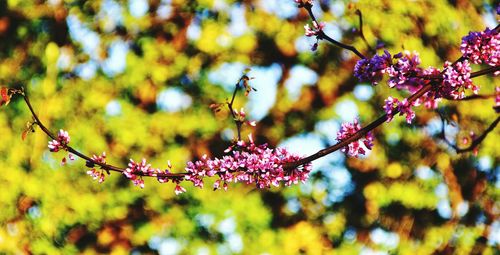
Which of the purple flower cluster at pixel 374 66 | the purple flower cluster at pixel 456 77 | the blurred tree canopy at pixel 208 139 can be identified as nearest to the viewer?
the purple flower cluster at pixel 456 77

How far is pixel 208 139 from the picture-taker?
3.90m

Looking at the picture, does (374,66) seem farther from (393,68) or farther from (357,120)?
(357,120)

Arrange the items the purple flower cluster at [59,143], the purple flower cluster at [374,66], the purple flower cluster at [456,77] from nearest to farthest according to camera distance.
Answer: the purple flower cluster at [456,77], the purple flower cluster at [374,66], the purple flower cluster at [59,143]

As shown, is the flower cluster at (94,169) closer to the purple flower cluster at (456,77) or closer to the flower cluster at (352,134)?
the flower cluster at (352,134)

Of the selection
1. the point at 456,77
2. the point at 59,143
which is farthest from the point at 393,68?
the point at 59,143

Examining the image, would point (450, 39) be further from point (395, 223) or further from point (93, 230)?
point (93, 230)

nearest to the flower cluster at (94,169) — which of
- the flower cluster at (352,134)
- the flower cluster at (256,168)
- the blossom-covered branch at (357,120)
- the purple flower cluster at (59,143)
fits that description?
the blossom-covered branch at (357,120)

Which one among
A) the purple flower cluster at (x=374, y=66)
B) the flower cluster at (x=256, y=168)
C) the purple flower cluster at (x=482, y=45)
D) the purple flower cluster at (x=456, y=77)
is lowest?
the flower cluster at (x=256, y=168)

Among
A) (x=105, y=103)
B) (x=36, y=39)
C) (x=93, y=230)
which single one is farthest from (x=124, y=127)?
(x=36, y=39)

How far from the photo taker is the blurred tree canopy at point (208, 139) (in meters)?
3.72

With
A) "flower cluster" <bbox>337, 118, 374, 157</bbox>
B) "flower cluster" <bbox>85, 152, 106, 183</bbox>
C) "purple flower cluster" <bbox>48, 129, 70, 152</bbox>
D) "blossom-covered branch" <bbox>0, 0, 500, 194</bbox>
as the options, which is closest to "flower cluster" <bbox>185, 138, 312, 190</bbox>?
"blossom-covered branch" <bbox>0, 0, 500, 194</bbox>

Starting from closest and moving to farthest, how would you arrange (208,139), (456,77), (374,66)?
(456,77), (374,66), (208,139)

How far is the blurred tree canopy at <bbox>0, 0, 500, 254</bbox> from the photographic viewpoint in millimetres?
3721

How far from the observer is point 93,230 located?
147 inches
